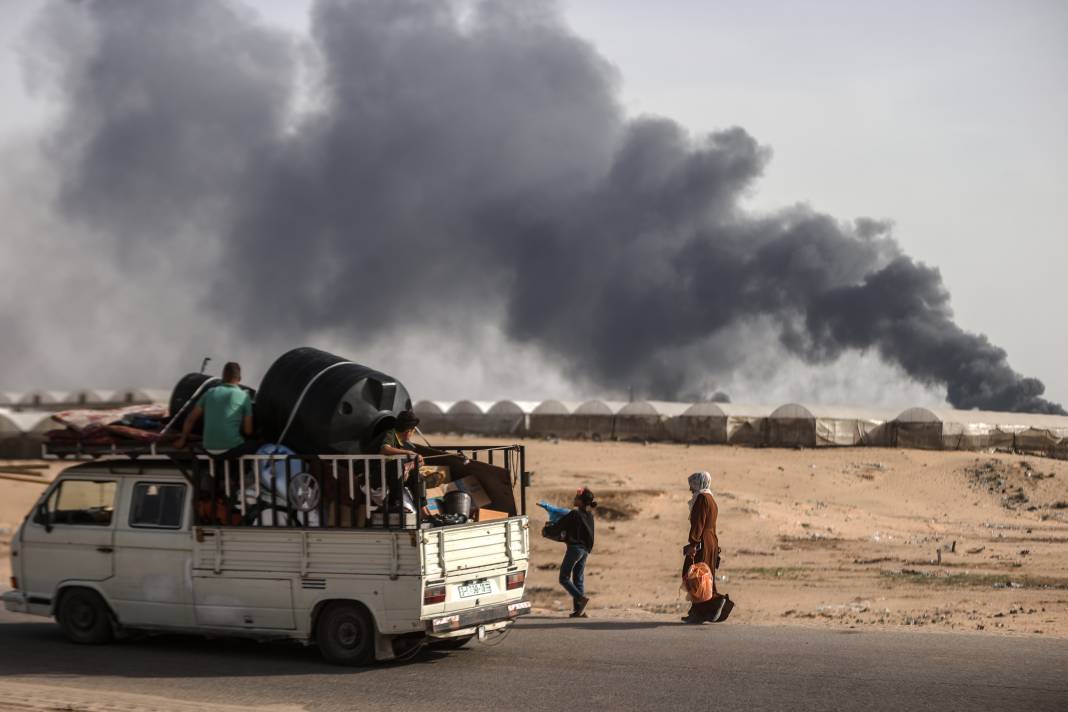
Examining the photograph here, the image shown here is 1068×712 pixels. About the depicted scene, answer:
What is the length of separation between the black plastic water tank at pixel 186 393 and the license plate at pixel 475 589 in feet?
10.1

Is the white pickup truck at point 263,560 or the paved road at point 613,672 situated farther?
the white pickup truck at point 263,560

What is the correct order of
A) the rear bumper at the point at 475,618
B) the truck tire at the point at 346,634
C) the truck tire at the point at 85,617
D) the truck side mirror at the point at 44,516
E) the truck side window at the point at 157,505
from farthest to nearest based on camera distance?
the truck side mirror at the point at 44,516
the truck tire at the point at 85,617
the truck side window at the point at 157,505
the truck tire at the point at 346,634
the rear bumper at the point at 475,618

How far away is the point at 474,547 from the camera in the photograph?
11172 mm

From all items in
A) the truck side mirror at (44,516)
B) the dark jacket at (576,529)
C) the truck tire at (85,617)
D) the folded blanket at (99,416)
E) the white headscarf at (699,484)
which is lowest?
the truck tire at (85,617)

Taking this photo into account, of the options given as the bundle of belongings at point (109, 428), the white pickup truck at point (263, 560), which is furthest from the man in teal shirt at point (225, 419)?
the bundle of belongings at point (109, 428)

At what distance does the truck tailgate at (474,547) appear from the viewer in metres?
10.6

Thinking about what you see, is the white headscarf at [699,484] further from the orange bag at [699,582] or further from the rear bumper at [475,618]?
the rear bumper at [475,618]

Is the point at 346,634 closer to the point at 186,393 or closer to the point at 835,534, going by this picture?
the point at 186,393

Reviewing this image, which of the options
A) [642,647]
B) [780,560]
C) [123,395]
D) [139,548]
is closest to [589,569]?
[780,560]

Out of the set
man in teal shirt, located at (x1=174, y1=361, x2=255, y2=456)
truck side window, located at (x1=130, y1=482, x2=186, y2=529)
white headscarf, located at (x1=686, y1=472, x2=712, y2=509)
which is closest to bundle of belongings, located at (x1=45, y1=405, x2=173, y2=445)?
truck side window, located at (x1=130, y1=482, x2=186, y2=529)

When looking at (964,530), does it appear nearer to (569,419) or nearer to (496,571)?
(496,571)

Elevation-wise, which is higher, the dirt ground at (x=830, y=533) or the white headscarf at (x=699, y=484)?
the white headscarf at (x=699, y=484)

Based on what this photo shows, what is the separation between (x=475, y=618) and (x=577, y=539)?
3.92 meters

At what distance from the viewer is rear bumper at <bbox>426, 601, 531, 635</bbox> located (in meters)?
10.6
